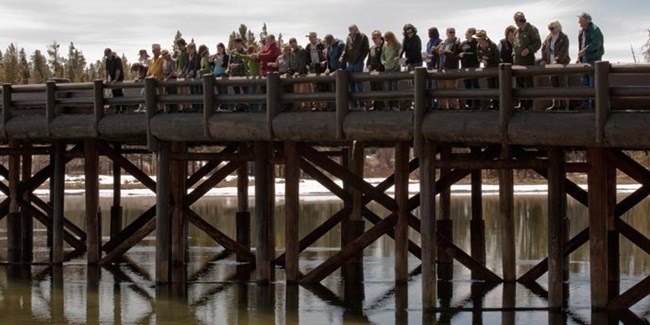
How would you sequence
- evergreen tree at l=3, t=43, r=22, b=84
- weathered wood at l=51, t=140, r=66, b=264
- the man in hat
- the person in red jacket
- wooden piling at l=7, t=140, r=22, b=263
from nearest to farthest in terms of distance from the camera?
the man in hat → the person in red jacket → weathered wood at l=51, t=140, r=66, b=264 → wooden piling at l=7, t=140, r=22, b=263 → evergreen tree at l=3, t=43, r=22, b=84

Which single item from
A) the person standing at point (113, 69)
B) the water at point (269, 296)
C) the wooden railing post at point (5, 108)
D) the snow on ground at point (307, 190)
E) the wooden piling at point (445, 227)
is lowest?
the snow on ground at point (307, 190)

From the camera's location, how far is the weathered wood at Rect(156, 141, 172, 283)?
25359 millimetres

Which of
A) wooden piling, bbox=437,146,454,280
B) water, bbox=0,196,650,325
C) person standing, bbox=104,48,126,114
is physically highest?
person standing, bbox=104,48,126,114

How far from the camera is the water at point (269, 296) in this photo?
22703 mm

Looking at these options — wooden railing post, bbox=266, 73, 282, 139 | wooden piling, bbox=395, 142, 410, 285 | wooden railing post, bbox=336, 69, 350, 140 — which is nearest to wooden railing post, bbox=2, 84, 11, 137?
wooden railing post, bbox=266, 73, 282, 139

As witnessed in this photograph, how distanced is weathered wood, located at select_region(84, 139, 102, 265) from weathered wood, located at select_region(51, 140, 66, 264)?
0.72 metres

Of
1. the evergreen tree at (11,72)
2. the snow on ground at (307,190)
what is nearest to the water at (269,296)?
the snow on ground at (307,190)

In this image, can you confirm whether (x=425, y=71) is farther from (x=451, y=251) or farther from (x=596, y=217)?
(x=451, y=251)

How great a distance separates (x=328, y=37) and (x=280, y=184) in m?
53.6

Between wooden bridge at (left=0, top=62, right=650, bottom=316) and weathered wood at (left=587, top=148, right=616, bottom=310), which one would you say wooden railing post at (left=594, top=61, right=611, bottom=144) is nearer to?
wooden bridge at (left=0, top=62, right=650, bottom=316)

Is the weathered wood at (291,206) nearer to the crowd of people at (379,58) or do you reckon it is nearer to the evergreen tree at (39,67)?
the crowd of people at (379,58)

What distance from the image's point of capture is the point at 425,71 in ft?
69.0

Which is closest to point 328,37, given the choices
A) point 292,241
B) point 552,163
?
point 292,241

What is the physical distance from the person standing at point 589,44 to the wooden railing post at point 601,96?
1.25 metres
